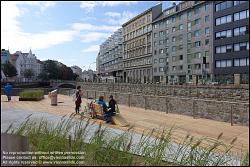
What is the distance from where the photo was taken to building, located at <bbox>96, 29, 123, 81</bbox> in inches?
3912

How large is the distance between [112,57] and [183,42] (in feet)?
142

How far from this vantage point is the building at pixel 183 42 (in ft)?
202

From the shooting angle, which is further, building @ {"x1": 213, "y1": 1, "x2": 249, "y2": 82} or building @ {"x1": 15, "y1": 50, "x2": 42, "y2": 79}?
building @ {"x1": 15, "y1": 50, "x2": 42, "y2": 79}

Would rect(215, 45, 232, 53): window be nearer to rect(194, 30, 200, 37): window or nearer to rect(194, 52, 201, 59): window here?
rect(194, 52, 201, 59): window

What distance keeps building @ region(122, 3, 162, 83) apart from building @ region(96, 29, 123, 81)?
4970mm

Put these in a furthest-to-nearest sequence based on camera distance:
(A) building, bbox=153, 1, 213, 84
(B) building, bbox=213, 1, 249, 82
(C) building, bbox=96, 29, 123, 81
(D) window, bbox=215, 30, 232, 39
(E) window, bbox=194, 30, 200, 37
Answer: (C) building, bbox=96, 29, 123, 81 → (E) window, bbox=194, 30, 200, 37 → (A) building, bbox=153, 1, 213, 84 → (D) window, bbox=215, 30, 232, 39 → (B) building, bbox=213, 1, 249, 82

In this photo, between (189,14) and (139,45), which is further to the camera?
(139,45)

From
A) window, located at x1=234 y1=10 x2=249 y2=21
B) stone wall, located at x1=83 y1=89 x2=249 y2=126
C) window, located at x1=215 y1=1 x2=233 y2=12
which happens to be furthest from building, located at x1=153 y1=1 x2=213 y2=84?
stone wall, located at x1=83 y1=89 x2=249 y2=126

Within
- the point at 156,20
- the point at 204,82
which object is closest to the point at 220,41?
the point at 156,20

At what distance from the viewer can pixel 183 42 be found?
68.1 m

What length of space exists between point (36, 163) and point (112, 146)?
1229 mm

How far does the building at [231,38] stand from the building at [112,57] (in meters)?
37.4

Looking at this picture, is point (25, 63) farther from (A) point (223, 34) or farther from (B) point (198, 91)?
(B) point (198, 91)

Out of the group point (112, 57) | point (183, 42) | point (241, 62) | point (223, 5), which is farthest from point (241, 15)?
point (112, 57)
